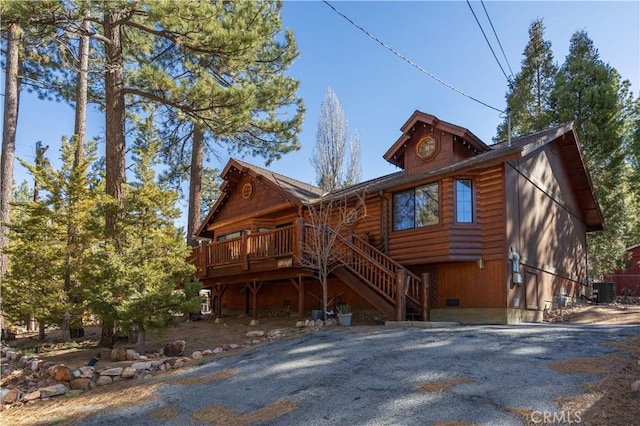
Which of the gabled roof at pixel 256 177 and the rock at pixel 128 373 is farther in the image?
the gabled roof at pixel 256 177

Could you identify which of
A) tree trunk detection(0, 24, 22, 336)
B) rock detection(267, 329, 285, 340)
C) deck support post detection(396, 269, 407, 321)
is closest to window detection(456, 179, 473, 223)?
deck support post detection(396, 269, 407, 321)

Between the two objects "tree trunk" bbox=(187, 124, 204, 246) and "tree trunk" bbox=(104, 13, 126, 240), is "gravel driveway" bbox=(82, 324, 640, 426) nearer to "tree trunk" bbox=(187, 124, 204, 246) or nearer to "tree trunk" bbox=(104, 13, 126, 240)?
"tree trunk" bbox=(104, 13, 126, 240)

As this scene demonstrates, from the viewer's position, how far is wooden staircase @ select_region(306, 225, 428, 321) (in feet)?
34.7

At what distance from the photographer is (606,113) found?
68.3 feet

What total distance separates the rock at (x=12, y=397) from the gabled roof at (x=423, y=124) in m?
10.3

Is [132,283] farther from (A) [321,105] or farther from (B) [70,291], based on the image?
(A) [321,105]

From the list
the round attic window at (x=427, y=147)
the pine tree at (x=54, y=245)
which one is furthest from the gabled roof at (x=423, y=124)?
the pine tree at (x=54, y=245)

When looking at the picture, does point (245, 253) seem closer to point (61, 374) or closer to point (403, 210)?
point (403, 210)

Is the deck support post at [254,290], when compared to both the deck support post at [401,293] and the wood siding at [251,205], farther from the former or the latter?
the deck support post at [401,293]

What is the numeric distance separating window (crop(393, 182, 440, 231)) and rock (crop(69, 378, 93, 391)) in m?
8.59

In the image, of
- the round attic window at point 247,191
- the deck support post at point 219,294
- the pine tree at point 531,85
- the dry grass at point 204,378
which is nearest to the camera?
the dry grass at point 204,378

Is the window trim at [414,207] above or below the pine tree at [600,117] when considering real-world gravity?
below

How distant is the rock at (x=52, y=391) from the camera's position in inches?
258

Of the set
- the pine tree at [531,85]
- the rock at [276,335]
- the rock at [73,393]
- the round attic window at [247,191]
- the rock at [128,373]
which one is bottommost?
the rock at [73,393]
